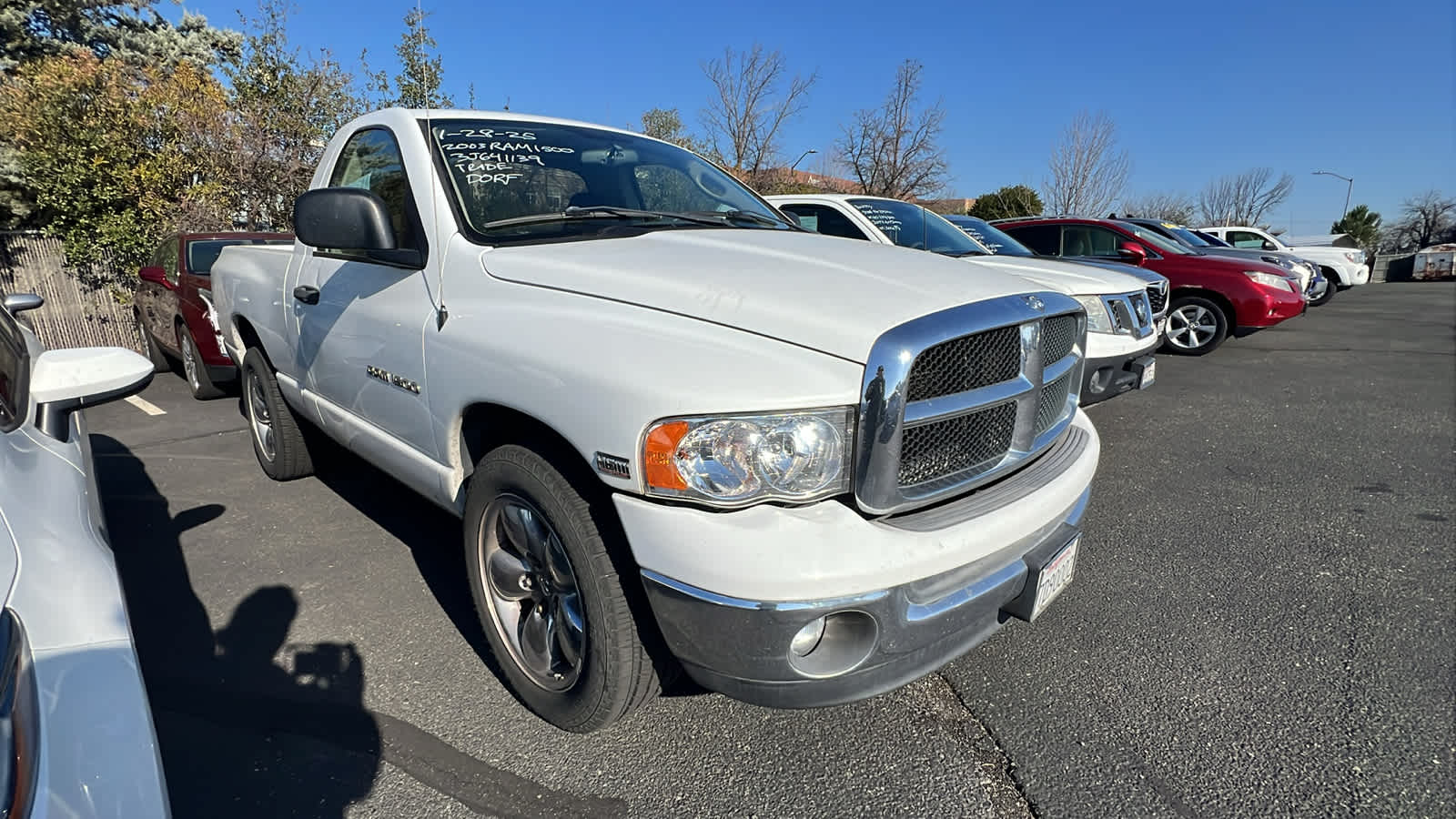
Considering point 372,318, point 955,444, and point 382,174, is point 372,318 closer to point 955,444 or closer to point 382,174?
point 382,174

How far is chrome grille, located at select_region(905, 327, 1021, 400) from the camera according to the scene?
68.0 inches

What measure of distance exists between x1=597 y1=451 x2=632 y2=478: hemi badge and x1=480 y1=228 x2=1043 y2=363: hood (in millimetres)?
409

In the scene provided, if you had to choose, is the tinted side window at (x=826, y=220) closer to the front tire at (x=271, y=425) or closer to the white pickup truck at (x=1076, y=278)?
the white pickup truck at (x=1076, y=278)

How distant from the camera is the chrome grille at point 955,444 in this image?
1.75 m

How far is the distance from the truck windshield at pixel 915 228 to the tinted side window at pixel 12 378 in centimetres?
535

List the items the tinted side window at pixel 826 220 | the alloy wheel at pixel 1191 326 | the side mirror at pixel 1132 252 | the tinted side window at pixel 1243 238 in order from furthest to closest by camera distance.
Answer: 1. the tinted side window at pixel 1243 238
2. the side mirror at pixel 1132 252
3. the alloy wheel at pixel 1191 326
4. the tinted side window at pixel 826 220

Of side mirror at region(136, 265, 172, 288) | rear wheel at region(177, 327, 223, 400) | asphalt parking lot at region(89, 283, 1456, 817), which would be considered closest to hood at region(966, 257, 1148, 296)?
asphalt parking lot at region(89, 283, 1456, 817)

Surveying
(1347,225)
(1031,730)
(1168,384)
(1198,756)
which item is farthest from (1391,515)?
(1347,225)

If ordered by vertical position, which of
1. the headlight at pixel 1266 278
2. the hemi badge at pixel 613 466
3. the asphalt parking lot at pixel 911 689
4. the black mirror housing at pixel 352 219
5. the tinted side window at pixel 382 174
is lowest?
the asphalt parking lot at pixel 911 689

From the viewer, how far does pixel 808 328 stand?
5.63 ft

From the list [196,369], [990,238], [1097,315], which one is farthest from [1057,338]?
[196,369]

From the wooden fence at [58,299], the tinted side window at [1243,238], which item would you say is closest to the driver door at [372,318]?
the wooden fence at [58,299]

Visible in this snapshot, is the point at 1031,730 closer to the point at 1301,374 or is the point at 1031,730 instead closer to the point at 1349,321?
the point at 1301,374

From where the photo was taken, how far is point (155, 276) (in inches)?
285
